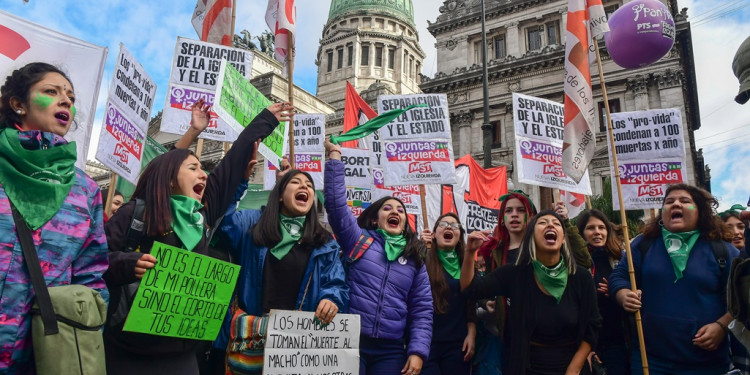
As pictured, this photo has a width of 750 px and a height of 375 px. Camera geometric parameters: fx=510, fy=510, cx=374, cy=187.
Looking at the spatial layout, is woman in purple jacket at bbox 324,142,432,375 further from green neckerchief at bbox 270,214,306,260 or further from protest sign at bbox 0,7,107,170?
protest sign at bbox 0,7,107,170

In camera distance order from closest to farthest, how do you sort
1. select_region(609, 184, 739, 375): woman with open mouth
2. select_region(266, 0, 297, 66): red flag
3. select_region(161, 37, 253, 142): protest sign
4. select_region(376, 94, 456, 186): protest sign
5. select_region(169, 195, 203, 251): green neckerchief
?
select_region(169, 195, 203, 251): green neckerchief → select_region(609, 184, 739, 375): woman with open mouth → select_region(266, 0, 297, 66): red flag → select_region(161, 37, 253, 142): protest sign → select_region(376, 94, 456, 186): protest sign

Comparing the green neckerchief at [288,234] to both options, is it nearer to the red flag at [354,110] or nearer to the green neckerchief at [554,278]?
the green neckerchief at [554,278]

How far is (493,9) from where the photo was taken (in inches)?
1064

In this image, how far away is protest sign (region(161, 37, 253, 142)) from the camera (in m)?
6.55

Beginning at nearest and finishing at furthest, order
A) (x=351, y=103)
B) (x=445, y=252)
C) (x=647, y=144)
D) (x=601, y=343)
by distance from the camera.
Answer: (x=601, y=343), (x=445, y=252), (x=647, y=144), (x=351, y=103)

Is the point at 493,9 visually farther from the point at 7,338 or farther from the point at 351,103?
the point at 7,338

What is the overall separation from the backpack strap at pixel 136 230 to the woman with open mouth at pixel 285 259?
0.64 metres

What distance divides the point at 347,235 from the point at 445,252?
43.2 inches

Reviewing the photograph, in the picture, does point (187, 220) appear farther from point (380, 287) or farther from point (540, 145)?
point (540, 145)

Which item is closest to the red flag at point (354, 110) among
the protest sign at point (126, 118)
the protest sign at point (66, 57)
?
the protest sign at point (126, 118)

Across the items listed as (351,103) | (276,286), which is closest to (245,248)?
(276,286)

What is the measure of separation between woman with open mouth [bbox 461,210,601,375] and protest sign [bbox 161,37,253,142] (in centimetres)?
422

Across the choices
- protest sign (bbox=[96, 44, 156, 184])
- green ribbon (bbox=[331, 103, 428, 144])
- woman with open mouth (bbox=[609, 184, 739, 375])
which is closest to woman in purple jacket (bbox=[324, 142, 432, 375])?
green ribbon (bbox=[331, 103, 428, 144])

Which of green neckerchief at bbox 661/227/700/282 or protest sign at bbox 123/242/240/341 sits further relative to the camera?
green neckerchief at bbox 661/227/700/282
